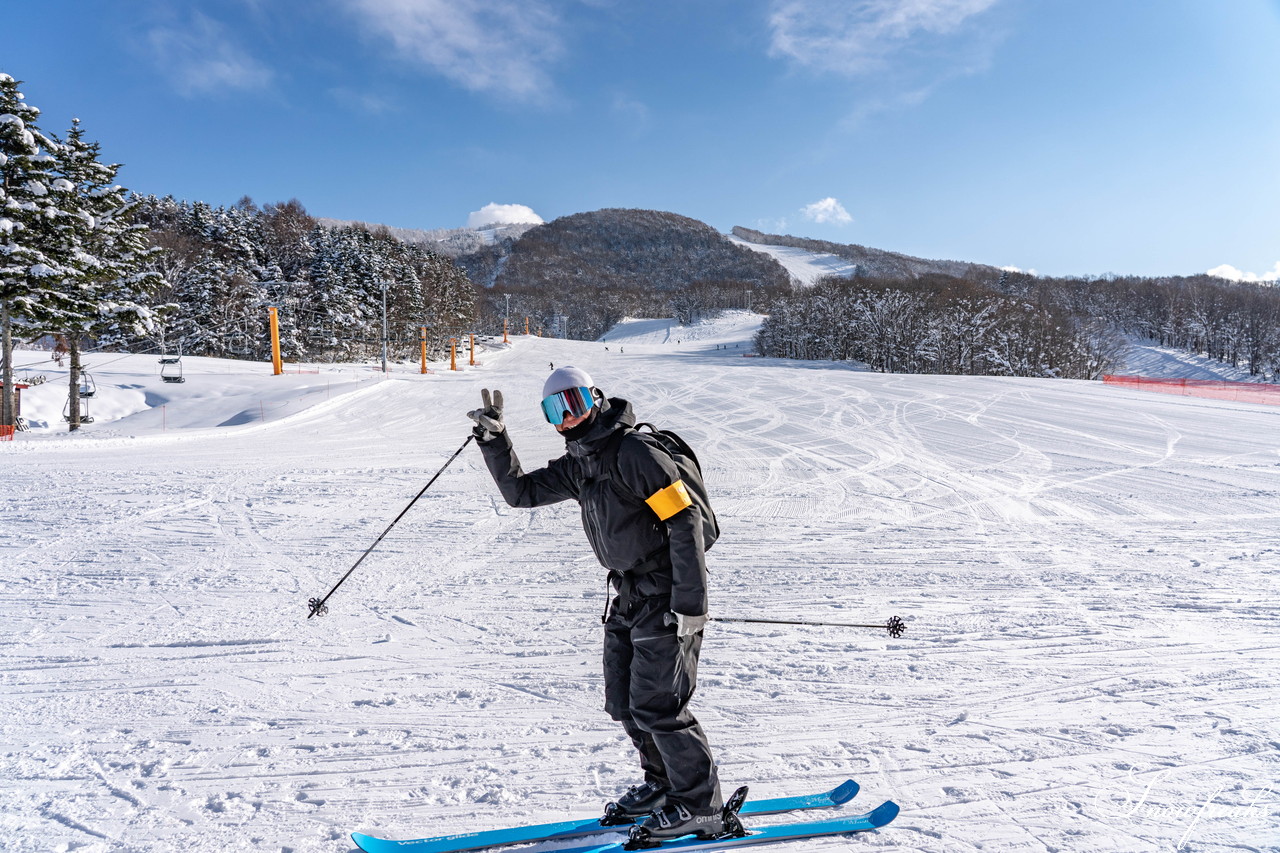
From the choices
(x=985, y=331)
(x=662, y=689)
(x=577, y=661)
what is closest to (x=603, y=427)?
(x=662, y=689)

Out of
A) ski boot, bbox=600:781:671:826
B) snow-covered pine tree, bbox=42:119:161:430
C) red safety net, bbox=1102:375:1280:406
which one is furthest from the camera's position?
red safety net, bbox=1102:375:1280:406

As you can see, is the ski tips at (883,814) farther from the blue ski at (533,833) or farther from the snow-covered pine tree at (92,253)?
the snow-covered pine tree at (92,253)

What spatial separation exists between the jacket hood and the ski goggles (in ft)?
0.27

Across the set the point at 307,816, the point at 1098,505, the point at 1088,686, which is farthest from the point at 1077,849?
the point at 1098,505

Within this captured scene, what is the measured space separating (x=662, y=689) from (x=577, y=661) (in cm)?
211

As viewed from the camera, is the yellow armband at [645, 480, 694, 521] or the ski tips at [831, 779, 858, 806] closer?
the yellow armband at [645, 480, 694, 521]

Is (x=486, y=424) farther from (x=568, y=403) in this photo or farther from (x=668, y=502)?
(x=668, y=502)

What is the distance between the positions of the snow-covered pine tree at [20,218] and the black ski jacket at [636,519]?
21.3m

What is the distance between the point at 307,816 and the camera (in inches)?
109

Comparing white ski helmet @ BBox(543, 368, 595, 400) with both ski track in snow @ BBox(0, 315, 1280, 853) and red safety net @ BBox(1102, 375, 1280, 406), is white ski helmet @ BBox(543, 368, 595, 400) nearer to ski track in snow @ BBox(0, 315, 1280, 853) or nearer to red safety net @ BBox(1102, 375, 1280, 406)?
ski track in snow @ BBox(0, 315, 1280, 853)

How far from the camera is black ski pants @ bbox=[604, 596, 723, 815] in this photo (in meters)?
2.36

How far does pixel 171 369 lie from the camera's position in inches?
1051

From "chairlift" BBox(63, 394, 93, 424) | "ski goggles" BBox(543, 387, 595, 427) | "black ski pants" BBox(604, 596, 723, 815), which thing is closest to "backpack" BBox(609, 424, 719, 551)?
"ski goggles" BBox(543, 387, 595, 427)

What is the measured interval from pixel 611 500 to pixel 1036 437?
15.5m
